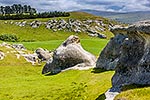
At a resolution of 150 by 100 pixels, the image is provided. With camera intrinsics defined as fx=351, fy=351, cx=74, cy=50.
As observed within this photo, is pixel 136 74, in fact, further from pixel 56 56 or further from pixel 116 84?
pixel 56 56

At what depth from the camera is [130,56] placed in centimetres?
4044

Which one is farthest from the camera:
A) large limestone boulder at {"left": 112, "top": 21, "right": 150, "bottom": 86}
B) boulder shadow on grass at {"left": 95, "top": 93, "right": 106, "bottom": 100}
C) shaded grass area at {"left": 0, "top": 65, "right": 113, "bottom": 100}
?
shaded grass area at {"left": 0, "top": 65, "right": 113, "bottom": 100}

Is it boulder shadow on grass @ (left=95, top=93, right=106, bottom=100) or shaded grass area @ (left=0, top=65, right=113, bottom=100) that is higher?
boulder shadow on grass @ (left=95, top=93, right=106, bottom=100)

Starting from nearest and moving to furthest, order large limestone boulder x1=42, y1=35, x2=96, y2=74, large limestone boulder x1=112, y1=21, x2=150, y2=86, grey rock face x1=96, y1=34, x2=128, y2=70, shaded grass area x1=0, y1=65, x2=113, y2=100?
large limestone boulder x1=112, y1=21, x2=150, y2=86 → shaded grass area x1=0, y1=65, x2=113, y2=100 → grey rock face x1=96, y1=34, x2=128, y2=70 → large limestone boulder x1=42, y1=35, x2=96, y2=74

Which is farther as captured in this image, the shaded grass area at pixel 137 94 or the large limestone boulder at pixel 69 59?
the large limestone boulder at pixel 69 59

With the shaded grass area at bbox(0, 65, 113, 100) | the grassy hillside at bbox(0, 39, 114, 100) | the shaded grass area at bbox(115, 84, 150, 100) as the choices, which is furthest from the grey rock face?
the shaded grass area at bbox(115, 84, 150, 100)

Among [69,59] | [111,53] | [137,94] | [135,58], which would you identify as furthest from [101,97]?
[69,59]

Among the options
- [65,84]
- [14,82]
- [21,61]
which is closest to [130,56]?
[65,84]

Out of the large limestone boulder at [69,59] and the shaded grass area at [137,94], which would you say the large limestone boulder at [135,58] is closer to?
the shaded grass area at [137,94]

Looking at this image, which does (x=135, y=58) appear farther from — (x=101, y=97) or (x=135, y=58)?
(x=101, y=97)

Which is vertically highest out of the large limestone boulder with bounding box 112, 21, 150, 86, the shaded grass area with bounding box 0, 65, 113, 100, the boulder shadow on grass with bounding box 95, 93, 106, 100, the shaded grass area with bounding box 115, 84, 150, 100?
the large limestone boulder with bounding box 112, 21, 150, 86

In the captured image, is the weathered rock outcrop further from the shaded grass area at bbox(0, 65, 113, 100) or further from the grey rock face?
the grey rock face

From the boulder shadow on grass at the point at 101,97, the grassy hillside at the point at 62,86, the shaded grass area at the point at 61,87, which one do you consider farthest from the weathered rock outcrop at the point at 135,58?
the shaded grass area at the point at 61,87

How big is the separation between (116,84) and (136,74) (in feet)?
11.1
